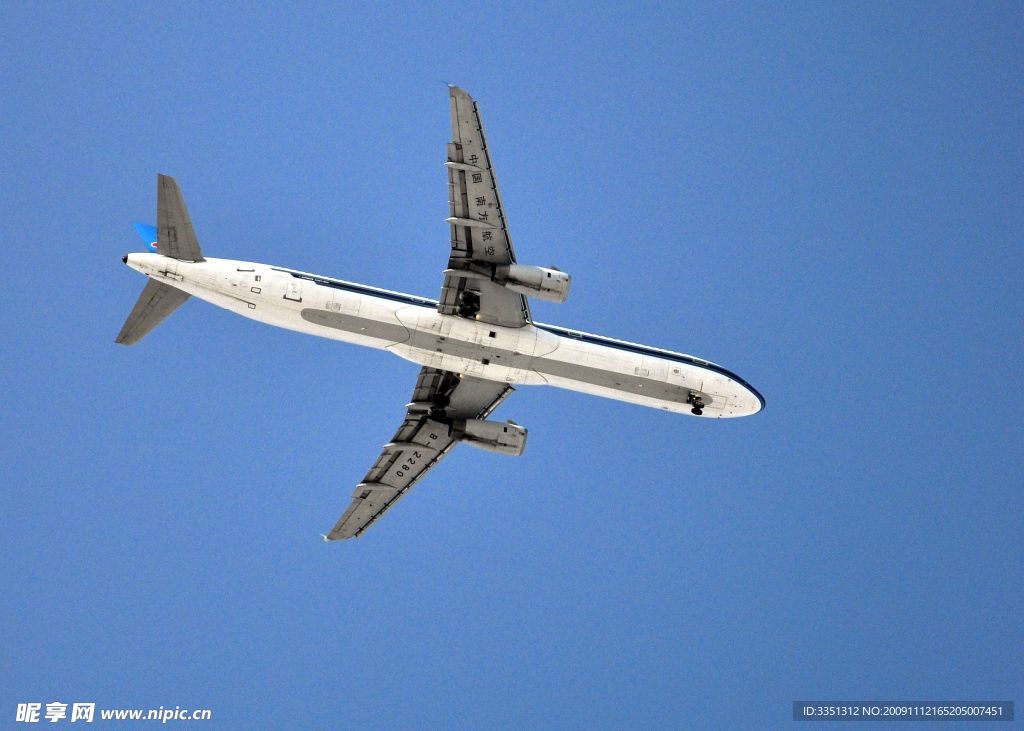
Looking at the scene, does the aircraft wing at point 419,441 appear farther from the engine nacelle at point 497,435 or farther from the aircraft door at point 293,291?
the aircraft door at point 293,291

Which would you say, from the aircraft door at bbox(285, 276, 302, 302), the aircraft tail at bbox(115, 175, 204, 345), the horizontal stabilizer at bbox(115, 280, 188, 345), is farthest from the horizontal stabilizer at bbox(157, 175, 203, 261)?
the aircraft door at bbox(285, 276, 302, 302)

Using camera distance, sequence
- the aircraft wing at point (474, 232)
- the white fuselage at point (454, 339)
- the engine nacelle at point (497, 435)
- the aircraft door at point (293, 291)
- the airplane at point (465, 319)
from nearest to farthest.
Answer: the aircraft wing at point (474, 232) → the airplane at point (465, 319) → the white fuselage at point (454, 339) → the aircraft door at point (293, 291) → the engine nacelle at point (497, 435)

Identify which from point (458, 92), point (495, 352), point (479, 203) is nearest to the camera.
Answer: point (458, 92)

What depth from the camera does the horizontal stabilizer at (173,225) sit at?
4644 centimetres

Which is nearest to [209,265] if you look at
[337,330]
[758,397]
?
[337,330]

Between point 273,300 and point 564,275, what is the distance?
13.0 m

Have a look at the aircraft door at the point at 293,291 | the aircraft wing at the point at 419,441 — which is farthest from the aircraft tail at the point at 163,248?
the aircraft wing at the point at 419,441

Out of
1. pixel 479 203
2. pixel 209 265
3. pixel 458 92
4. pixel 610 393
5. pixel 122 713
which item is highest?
pixel 458 92

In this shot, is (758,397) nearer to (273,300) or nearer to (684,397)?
(684,397)

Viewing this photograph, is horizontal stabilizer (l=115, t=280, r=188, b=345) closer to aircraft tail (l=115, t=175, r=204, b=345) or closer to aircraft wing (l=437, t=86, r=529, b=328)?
aircraft tail (l=115, t=175, r=204, b=345)

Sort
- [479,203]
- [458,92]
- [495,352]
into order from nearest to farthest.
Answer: [458,92]
[479,203]
[495,352]

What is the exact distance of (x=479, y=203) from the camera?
47062 millimetres

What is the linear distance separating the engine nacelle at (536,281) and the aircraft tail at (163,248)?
535 inches

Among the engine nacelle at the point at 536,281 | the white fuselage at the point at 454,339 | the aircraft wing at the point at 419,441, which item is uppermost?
the engine nacelle at the point at 536,281
